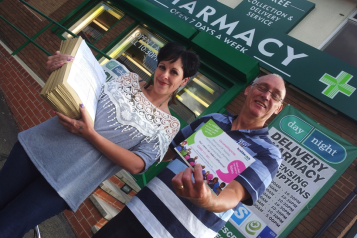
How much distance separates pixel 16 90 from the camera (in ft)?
15.9

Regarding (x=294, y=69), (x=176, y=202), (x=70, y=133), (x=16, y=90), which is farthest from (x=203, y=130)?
(x=16, y=90)

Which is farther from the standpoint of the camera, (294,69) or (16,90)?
(16,90)

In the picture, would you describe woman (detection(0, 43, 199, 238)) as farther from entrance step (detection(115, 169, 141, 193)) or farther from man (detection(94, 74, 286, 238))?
entrance step (detection(115, 169, 141, 193))

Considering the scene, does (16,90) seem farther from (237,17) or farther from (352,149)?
(352,149)

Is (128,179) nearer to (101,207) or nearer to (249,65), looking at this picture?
(101,207)

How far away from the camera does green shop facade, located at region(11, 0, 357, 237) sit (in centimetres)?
274

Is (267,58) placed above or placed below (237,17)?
below

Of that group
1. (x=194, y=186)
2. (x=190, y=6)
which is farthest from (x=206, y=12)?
(x=194, y=186)

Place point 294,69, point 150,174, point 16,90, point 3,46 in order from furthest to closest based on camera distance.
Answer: point 3,46 → point 16,90 → point 294,69 → point 150,174

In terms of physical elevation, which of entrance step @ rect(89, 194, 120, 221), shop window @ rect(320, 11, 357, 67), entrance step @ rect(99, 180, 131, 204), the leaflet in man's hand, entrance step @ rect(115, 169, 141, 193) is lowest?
entrance step @ rect(89, 194, 120, 221)

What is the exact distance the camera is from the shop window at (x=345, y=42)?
397cm

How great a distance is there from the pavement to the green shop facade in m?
1.67

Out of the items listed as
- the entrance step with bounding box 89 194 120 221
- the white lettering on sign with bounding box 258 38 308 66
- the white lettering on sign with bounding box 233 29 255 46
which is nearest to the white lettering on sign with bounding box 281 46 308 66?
the white lettering on sign with bounding box 258 38 308 66

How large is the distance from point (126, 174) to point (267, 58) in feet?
9.78
